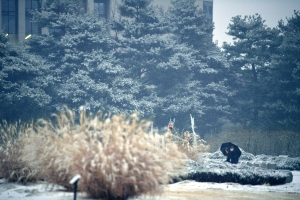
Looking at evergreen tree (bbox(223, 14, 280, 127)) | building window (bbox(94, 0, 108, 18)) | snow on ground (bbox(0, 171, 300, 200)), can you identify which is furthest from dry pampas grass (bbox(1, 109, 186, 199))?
building window (bbox(94, 0, 108, 18))

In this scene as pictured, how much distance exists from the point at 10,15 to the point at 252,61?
71.6ft

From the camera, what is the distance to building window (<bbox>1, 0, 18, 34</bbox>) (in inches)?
1836

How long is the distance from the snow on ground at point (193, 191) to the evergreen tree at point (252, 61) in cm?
2312

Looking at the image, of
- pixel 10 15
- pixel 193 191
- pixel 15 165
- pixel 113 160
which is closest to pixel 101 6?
pixel 10 15

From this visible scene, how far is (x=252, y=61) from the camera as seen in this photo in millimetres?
37219

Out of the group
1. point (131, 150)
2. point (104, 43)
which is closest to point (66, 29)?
point (104, 43)

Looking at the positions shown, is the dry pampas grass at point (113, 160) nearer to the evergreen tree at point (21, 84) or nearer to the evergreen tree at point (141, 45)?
the evergreen tree at point (21, 84)

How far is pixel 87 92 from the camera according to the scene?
32.7 meters

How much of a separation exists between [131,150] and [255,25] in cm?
2987

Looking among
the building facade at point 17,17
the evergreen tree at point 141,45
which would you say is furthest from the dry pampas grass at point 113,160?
the building facade at point 17,17

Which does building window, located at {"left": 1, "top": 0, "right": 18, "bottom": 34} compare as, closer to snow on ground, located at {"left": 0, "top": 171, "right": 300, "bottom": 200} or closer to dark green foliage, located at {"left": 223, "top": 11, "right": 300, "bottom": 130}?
dark green foliage, located at {"left": 223, "top": 11, "right": 300, "bottom": 130}

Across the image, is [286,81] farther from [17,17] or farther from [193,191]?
[193,191]

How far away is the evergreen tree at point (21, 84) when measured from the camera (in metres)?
30.6

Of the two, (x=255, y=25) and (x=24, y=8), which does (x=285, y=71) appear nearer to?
(x=255, y=25)
